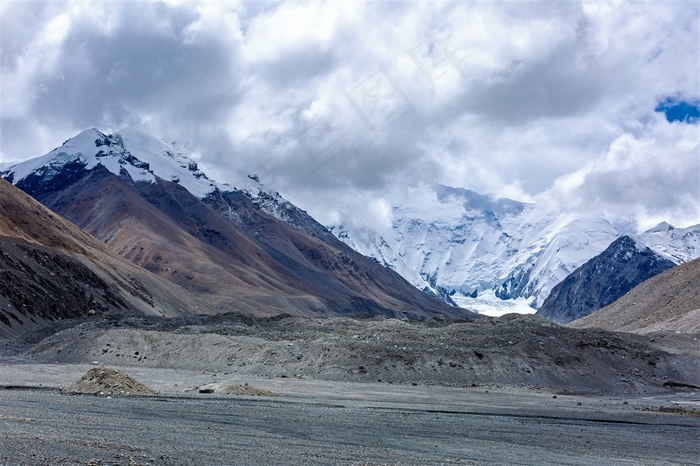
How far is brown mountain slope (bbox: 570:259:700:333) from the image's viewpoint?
12900 centimetres

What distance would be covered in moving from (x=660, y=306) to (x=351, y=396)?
113840mm

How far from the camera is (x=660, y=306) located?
5955 inches

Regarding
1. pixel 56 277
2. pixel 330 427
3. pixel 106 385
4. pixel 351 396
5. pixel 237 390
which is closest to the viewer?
pixel 330 427

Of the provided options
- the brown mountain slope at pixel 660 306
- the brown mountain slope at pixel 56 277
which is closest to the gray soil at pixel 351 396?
the brown mountain slope at pixel 56 277

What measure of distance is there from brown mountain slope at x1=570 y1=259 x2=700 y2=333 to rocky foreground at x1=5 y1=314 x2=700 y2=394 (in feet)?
146

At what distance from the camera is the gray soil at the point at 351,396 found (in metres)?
27.4

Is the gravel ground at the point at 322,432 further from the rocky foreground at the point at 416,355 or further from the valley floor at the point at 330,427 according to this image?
the rocky foreground at the point at 416,355

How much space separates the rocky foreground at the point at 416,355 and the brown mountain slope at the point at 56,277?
1426 inches

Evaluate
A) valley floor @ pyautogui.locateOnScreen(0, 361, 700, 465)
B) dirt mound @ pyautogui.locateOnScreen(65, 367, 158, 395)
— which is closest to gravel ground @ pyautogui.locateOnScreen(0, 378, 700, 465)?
valley floor @ pyautogui.locateOnScreen(0, 361, 700, 465)

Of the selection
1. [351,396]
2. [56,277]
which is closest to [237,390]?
[351,396]

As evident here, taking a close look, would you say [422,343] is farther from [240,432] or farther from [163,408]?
[240,432]

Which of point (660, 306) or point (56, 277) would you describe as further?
point (660, 306)

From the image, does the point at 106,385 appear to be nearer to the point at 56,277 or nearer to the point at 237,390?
the point at 237,390

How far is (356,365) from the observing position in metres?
66.1
